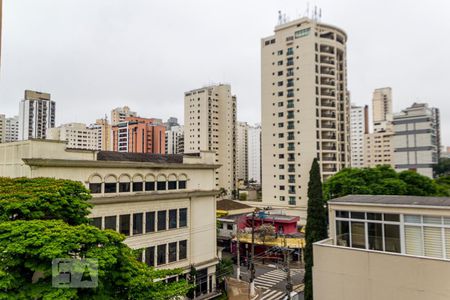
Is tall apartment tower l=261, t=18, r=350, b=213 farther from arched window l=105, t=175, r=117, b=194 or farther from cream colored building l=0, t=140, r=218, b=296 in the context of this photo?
arched window l=105, t=175, r=117, b=194

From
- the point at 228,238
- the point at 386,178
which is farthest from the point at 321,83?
the point at 228,238

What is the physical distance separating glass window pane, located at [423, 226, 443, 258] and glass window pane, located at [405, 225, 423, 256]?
17 cm

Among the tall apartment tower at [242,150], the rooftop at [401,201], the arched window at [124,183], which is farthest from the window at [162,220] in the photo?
the tall apartment tower at [242,150]

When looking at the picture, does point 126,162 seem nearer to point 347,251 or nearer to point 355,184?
point 347,251

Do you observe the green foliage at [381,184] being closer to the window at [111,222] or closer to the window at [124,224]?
the window at [124,224]

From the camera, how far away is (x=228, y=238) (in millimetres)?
38375

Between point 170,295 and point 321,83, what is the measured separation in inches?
1706

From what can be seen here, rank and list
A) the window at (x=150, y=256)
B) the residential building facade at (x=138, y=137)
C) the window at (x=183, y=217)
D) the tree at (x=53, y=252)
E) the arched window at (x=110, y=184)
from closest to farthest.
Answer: the tree at (x=53, y=252)
the arched window at (x=110, y=184)
the window at (x=150, y=256)
the window at (x=183, y=217)
the residential building facade at (x=138, y=137)

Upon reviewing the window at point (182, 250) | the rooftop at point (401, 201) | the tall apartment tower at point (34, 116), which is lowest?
the window at point (182, 250)

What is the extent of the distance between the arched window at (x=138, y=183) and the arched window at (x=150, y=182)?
1.07ft

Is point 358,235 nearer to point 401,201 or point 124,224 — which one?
point 401,201

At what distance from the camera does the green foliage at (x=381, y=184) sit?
2955cm

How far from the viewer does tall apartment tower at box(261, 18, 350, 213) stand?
4681 centimetres

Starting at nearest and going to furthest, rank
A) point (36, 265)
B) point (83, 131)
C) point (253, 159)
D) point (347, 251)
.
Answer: point (36, 265)
point (347, 251)
point (83, 131)
point (253, 159)
